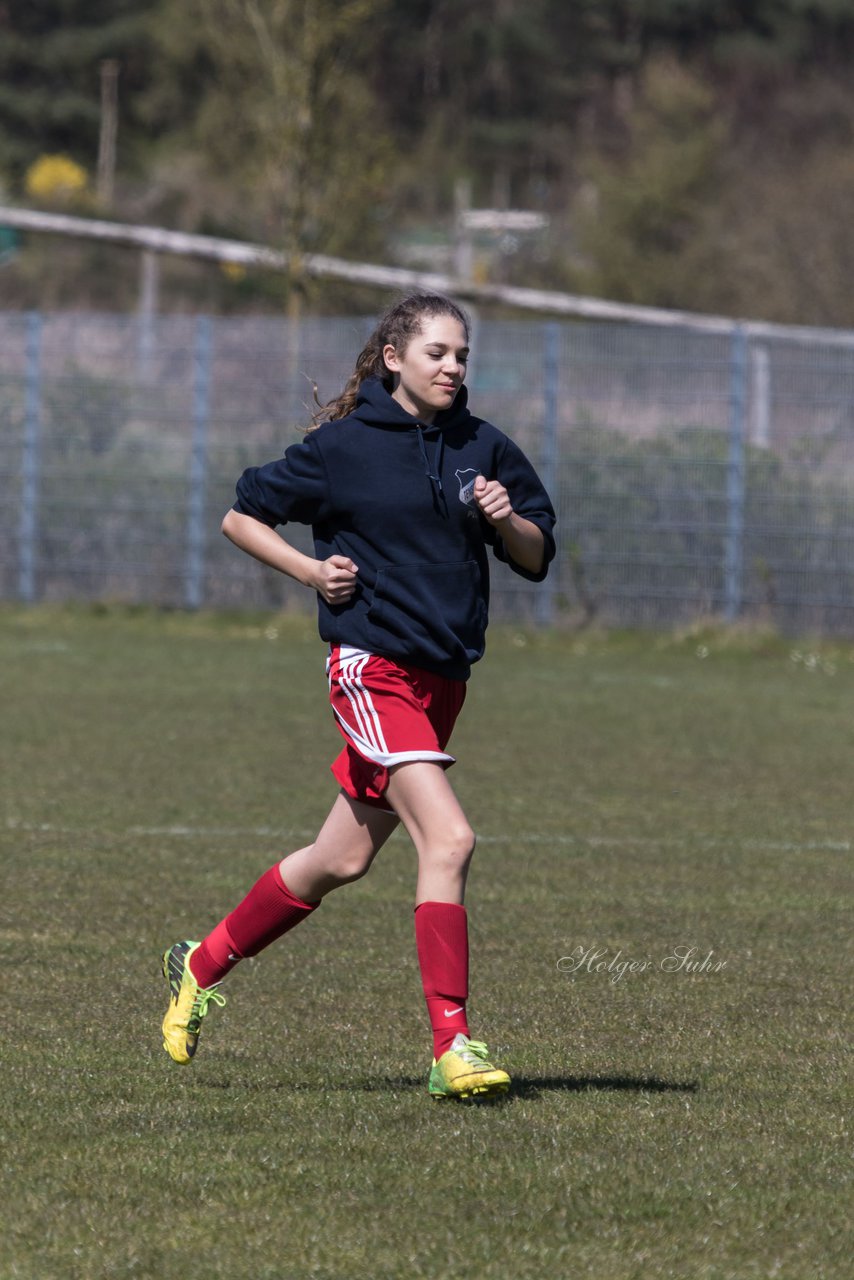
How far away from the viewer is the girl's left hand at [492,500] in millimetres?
5078

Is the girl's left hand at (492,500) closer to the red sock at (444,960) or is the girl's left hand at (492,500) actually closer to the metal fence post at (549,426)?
the red sock at (444,960)

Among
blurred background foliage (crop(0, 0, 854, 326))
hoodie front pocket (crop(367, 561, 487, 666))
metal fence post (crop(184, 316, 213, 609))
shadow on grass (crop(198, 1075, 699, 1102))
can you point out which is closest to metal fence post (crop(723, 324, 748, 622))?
metal fence post (crop(184, 316, 213, 609))

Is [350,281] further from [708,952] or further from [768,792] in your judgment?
[708,952]

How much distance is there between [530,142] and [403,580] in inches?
2603

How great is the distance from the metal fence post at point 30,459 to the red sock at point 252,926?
16.5 m

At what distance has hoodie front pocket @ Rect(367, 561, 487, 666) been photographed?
516 cm

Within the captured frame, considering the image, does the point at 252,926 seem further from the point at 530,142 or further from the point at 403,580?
the point at 530,142

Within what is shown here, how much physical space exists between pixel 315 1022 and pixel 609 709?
29.4ft

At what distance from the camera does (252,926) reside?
216 inches

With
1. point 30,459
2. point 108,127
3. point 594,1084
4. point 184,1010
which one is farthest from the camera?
point 108,127

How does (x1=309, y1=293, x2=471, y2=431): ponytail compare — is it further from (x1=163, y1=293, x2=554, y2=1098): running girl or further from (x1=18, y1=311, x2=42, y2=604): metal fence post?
(x1=18, y1=311, x2=42, y2=604): metal fence post

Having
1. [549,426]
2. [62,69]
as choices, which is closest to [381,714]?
[549,426]

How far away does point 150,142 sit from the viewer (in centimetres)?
7356

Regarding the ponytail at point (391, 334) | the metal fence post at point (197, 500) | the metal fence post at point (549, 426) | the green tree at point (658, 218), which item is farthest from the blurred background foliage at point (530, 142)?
the ponytail at point (391, 334)
